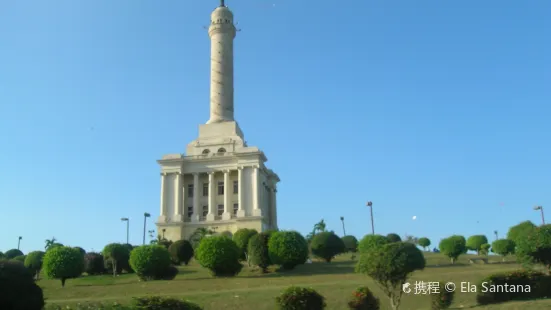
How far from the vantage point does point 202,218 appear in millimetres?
64312

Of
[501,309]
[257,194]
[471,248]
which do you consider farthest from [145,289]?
[471,248]

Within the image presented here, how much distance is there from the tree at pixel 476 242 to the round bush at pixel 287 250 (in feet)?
90.5

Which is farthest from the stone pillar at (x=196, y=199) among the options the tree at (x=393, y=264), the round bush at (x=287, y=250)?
the tree at (x=393, y=264)

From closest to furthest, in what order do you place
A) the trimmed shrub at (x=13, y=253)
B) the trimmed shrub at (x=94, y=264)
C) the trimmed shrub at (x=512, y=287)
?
1. the trimmed shrub at (x=512, y=287)
2. the trimmed shrub at (x=94, y=264)
3. the trimmed shrub at (x=13, y=253)

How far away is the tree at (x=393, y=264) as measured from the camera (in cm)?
2306

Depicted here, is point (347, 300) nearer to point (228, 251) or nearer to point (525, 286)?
point (525, 286)

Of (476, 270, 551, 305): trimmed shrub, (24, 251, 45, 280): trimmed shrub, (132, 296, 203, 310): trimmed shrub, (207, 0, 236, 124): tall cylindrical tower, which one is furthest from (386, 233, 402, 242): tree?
(132, 296, 203, 310): trimmed shrub

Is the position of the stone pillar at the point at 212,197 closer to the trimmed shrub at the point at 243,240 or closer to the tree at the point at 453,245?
the trimmed shrub at the point at 243,240

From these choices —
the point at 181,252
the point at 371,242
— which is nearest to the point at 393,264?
the point at 371,242

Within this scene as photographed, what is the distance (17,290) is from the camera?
54.7ft

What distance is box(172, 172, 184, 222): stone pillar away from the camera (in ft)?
207

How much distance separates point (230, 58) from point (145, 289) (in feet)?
141

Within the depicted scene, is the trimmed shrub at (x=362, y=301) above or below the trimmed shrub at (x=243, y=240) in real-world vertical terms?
below

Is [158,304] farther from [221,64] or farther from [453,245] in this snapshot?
[221,64]
